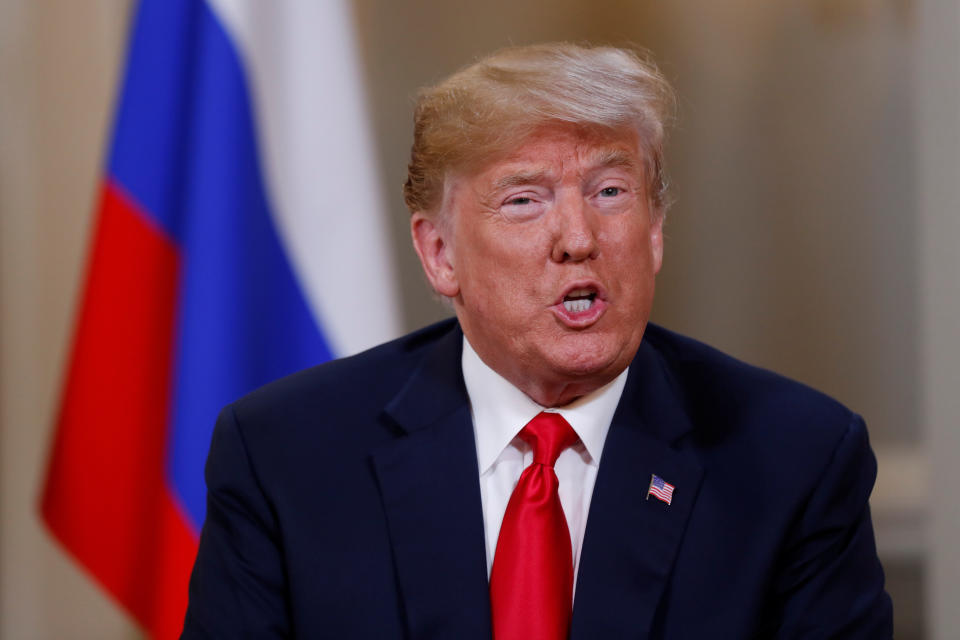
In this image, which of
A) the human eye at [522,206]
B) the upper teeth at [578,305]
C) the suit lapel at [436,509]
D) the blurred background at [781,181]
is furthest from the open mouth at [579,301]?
the blurred background at [781,181]

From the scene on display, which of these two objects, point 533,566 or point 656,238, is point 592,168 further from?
point 533,566

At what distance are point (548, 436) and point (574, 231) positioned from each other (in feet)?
0.93

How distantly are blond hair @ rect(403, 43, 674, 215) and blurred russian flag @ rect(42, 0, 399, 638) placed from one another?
25.3 inches

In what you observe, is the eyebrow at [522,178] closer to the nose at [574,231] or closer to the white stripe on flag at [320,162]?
the nose at [574,231]

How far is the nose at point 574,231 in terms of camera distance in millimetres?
1308

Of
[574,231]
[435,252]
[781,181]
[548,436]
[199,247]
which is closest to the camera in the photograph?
[574,231]

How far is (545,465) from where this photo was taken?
4.55 ft

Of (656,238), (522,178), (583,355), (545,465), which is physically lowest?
(545,465)

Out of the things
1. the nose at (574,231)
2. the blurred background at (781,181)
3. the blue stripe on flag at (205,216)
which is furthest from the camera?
the blurred background at (781,181)

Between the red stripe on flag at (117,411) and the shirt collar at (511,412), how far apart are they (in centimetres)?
83

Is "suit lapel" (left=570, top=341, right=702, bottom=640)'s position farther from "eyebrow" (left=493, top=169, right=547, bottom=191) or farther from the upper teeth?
"eyebrow" (left=493, top=169, right=547, bottom=191)

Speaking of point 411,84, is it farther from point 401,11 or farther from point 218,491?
point 218,491

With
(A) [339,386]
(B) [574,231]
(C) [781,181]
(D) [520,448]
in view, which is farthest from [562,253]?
(C) [781,181]

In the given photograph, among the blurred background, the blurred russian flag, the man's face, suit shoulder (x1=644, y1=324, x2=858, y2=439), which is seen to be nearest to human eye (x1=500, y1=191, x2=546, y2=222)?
the man's face
